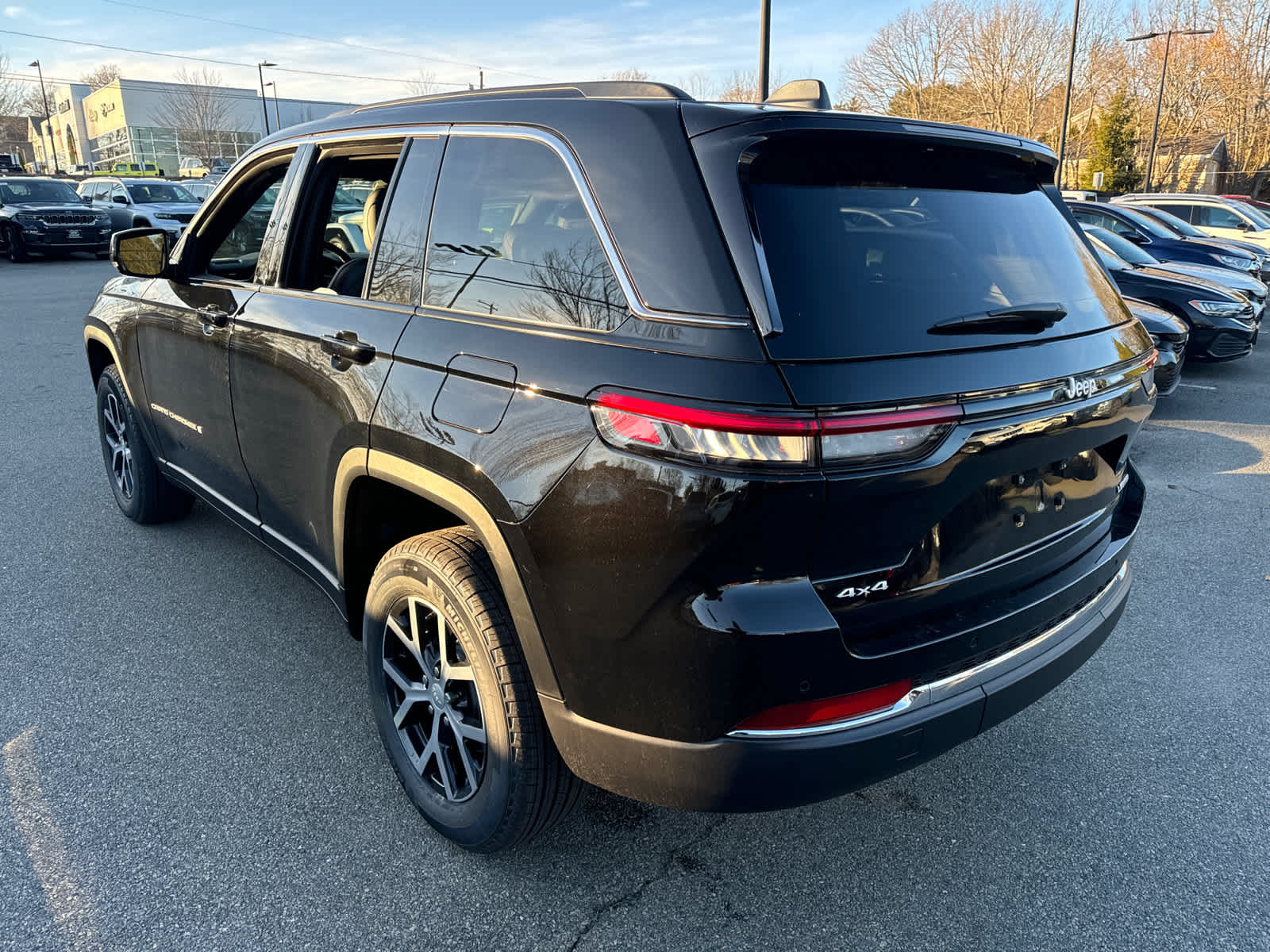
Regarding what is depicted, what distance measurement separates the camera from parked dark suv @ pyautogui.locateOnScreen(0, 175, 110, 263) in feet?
62.5

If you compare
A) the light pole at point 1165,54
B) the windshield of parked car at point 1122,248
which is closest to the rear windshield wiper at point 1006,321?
the windshield of parked car at point 1122,248

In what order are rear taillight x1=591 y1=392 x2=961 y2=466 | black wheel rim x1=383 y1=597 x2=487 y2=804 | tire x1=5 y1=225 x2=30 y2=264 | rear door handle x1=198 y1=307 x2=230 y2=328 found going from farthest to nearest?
tire x1=5 y1=225 x2=30 y2=264 → rear door handle x1=198 y1=307 x2=230 y2=328 → black wheel rim x1=383 y1=597 x2=487 y2=804 → rear taillight x1=591 y1=392 x2=961 y2=466

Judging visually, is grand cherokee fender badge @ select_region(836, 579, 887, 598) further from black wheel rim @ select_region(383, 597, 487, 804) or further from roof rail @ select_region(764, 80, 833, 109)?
roof rail @ select_region(764, 80, 833, 109)

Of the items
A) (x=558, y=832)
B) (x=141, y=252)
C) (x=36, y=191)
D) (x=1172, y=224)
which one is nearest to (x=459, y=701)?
(x=558, y=832)

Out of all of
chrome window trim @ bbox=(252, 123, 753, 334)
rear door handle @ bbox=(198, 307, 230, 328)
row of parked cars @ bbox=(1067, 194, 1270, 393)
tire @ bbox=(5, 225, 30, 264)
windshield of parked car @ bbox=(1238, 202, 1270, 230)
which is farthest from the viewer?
tire @ bbox=(5, 225, 30, 264)

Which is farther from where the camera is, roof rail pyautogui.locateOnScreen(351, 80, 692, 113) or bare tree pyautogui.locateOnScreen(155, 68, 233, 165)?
bare tree pyautogui.locateOnScreen(155, 68, 233, 165)

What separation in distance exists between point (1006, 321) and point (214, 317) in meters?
2.67

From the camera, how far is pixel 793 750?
1723 millimetres

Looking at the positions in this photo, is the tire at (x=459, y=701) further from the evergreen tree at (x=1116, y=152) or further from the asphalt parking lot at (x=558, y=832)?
the evergreen tree at (x=1116, y=152)

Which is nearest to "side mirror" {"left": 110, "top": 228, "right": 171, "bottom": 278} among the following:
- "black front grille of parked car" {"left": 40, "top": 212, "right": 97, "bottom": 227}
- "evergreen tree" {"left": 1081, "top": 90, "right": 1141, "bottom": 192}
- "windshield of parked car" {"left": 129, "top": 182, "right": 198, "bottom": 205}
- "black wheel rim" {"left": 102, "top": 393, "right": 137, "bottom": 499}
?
"black wheel rim" {"left": 102, "top": 393, "right": 137, "bottom": 499}

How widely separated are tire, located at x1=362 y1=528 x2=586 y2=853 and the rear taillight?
0.62m

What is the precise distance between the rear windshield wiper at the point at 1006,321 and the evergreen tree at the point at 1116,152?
166 feet

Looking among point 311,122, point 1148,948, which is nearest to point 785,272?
point 1148,948

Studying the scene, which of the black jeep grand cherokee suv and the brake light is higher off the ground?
the black jeep grand cherokee suv
